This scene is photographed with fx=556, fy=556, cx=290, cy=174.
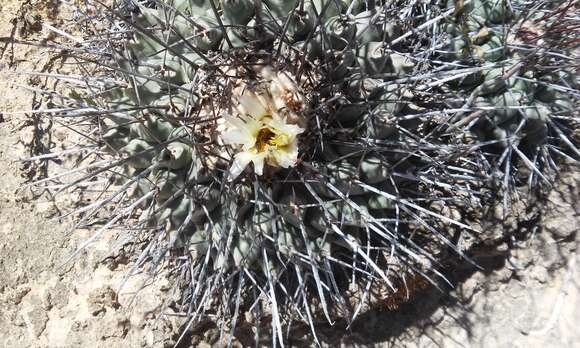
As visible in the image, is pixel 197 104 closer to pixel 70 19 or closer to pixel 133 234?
pixel 133 234

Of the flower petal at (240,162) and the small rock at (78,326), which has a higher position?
the small rock at (78,326)

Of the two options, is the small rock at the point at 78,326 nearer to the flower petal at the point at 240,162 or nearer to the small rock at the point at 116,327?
the small rock at the point at 116,327

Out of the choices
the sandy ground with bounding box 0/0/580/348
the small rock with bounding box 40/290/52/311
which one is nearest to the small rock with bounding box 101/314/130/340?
the sandy ground with bounding box 0/0/580/348

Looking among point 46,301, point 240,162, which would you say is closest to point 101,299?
point 46,301

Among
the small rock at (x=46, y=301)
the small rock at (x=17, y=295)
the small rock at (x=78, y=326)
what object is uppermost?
the small rock at (x=17, y=295)

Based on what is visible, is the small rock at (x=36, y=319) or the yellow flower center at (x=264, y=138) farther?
the small rock at (x=36, y=319)

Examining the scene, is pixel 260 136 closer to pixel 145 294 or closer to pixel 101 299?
pixel 145 294

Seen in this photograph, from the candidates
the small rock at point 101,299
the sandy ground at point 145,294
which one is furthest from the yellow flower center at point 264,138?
the small rock at point 101,299
